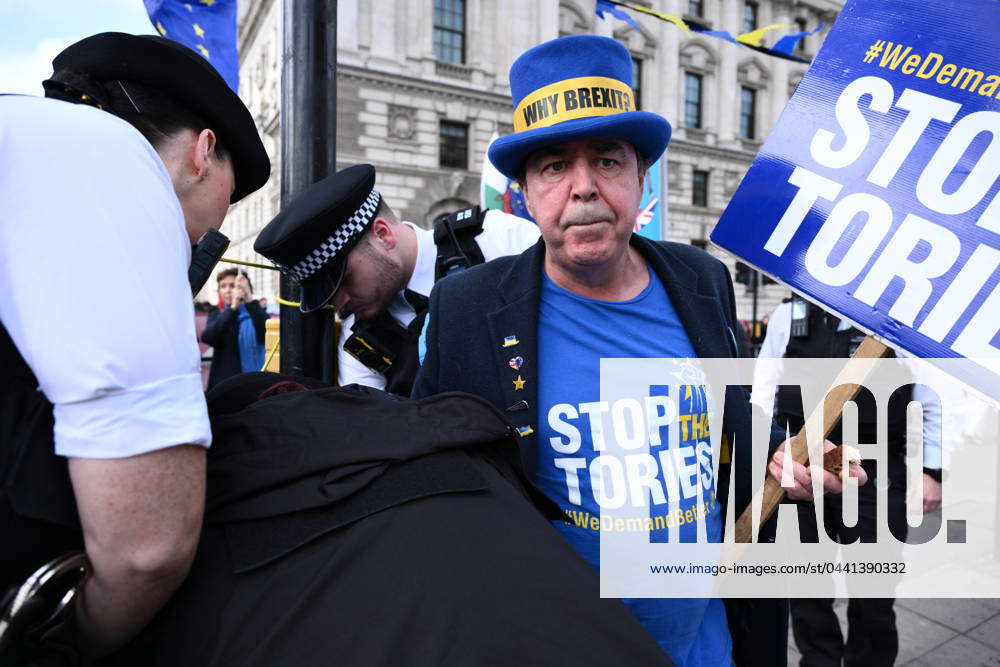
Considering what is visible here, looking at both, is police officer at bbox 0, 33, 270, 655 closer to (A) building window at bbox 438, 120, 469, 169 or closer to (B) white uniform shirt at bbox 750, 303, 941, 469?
(B) white uniform shirt at bbox 750, 303, 941, 469

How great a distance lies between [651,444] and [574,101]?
0.94 m

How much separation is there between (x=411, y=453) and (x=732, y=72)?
3052 centimetres

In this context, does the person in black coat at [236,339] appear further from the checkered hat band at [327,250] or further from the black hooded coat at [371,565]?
the black hooded coat at [371,565]

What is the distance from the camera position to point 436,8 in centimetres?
2134

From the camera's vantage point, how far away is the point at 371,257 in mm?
2377

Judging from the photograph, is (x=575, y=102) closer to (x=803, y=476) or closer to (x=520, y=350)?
(x=520, y=350)

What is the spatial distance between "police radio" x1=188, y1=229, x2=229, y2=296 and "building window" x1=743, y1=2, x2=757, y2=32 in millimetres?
31852

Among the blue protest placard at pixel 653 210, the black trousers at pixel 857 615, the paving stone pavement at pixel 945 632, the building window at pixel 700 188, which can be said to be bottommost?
the paving stone pavement at pixel 945 632

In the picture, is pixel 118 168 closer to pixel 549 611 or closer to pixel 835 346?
pixel 549 611

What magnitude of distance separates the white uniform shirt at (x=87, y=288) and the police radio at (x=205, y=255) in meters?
0.41

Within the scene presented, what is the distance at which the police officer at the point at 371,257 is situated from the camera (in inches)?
84.4

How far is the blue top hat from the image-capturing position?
63.7 inches

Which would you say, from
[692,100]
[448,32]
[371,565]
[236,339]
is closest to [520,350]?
[371,565]

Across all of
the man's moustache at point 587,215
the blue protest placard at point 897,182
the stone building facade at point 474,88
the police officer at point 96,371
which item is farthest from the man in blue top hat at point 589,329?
the stone building facade at point 474,88
